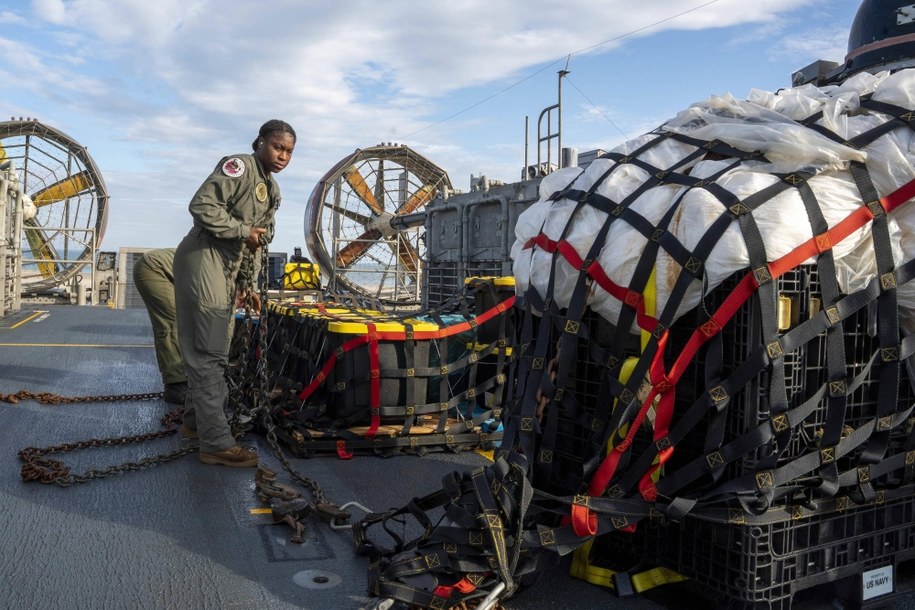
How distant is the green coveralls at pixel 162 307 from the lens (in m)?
6.20

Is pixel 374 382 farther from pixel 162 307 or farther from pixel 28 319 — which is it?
pixel 28 319

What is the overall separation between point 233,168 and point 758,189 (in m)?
3.06

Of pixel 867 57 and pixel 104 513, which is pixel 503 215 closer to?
pixel 867 57

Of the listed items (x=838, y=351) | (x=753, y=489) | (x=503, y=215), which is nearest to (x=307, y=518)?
(x=753, y=489)

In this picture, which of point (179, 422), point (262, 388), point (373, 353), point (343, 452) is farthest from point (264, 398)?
point (179, 422)

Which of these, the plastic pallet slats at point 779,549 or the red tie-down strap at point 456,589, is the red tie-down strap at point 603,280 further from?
the red tie-down strap at point 456,589

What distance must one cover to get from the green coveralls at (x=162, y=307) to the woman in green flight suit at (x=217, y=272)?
1928mm

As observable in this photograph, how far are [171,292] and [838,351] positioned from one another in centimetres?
546

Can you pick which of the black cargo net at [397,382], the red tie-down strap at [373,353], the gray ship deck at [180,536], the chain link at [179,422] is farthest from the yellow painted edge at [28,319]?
the red tie-down strap at [373,353]

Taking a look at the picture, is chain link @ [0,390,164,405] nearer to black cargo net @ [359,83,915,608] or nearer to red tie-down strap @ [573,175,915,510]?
black cargo net @ [359,83,915,608]

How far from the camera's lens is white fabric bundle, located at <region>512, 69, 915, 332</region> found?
7.92 feet

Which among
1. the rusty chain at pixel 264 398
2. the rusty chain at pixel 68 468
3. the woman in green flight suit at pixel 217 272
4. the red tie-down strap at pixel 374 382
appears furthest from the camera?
the red tie-down strap at pixel 374 382

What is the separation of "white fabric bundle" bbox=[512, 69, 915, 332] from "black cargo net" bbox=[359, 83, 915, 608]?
0.07 ft

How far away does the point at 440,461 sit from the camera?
15.1 feet
